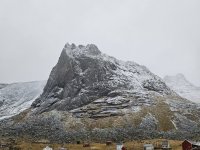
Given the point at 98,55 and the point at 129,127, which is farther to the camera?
the point at 98,55

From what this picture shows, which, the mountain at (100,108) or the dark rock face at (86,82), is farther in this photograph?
the dark rock face at (86,82)

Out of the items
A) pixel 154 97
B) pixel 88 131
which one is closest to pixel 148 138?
pixel 88 131

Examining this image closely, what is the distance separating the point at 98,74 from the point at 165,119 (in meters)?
48.9

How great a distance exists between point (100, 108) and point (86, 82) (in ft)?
75.6

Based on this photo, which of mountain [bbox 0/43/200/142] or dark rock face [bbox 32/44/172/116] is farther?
dark rock face [bbox 32/44/172/116]

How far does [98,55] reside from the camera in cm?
19962

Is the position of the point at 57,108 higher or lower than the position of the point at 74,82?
lower

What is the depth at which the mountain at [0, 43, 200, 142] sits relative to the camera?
13900cm

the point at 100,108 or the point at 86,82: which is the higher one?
the point at 86,82

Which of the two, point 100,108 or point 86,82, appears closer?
point 100,108

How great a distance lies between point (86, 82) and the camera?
599 ft

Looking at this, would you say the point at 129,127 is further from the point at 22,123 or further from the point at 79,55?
the point at 79,55

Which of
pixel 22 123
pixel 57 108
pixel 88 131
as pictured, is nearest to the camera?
pixel 88 131

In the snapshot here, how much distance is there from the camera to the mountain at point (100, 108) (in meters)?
139
